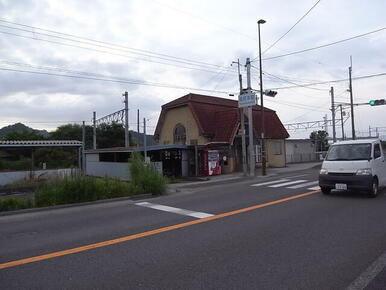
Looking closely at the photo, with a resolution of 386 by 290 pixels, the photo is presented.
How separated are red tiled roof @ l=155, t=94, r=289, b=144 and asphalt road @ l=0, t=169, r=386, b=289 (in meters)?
17.9

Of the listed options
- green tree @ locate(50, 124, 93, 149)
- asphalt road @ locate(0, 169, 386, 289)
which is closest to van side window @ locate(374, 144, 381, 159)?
asphalt road @ locate(0, 169, 386, 289)

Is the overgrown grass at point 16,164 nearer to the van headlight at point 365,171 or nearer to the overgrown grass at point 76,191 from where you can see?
the overgrown grass at point 76,191

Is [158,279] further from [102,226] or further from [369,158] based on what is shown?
[369,158]

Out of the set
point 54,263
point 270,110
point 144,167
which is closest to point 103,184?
point 144,167

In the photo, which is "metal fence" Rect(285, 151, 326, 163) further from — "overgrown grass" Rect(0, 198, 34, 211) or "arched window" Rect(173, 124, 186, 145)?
"overgrown grass" Rect(0, 198, 34, 211)

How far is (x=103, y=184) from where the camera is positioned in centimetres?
1337

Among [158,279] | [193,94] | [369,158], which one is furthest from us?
[193,94]

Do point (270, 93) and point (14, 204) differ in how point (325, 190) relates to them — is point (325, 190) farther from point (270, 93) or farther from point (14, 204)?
point (270, 93)

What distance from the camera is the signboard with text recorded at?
76.0ft

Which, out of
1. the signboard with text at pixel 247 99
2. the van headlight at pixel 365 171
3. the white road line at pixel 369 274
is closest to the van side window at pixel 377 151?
the van headlight at pixel 365 171

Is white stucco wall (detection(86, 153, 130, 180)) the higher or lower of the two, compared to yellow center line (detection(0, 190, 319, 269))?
higher

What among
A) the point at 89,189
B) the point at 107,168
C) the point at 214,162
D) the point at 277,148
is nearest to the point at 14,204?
the point at 89,189

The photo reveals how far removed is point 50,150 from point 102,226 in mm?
20056

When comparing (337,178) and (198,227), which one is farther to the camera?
(337,178)
